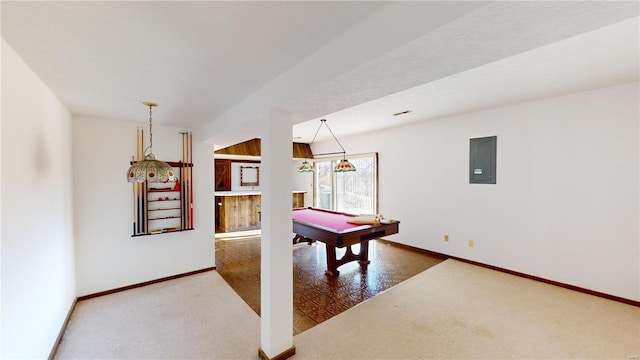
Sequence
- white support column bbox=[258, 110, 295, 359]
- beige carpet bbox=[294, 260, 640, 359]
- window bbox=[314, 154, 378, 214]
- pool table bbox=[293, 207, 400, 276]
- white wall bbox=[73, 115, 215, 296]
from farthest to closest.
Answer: window bbox=[314, 154, 378, 214]
pool table bbox=[293, 207, 400, 276]
white wall bbox=[73, 115, 215, 296]
beige carpet bbox=[294, 260, 640, 359]
white support column bbox=[258, 110, 295, 359]

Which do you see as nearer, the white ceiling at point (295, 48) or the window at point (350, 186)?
the white ceiling at point (295, 48)

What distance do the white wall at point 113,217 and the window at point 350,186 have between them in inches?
150

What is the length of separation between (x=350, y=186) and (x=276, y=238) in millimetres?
4759

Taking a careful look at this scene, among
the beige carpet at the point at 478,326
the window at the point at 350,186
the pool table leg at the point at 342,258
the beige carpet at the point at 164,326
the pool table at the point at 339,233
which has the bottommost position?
the beige carpet at the point at 164,326

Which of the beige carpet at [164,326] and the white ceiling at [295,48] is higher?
the white ceiling at [295,48]

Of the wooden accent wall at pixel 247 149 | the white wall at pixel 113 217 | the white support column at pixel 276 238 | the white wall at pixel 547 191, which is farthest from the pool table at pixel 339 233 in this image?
the wooden accent wall at pixel 247 149

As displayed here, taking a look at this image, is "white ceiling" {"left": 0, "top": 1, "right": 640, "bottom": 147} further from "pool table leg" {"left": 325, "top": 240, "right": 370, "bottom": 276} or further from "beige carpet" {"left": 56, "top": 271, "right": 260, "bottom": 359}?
"pool table leg" {"left": 325, "top": 240, "right": 370, "bottom": 276}

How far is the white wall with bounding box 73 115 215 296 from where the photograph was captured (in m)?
3.15

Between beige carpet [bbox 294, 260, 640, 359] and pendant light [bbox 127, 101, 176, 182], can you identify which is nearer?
beige carpet [bbox 294, 260, 640, 359]

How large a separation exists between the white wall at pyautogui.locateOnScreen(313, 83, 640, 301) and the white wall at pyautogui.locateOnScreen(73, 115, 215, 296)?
4333mm

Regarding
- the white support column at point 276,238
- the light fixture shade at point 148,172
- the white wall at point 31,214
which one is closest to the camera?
the white wall at point 31,214

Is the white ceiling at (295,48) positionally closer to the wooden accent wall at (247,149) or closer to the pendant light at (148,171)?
the pendant light at (148,171)

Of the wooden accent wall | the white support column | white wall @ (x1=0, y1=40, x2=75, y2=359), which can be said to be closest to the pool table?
the white support column

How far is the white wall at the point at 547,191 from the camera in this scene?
2.98 metres
